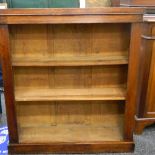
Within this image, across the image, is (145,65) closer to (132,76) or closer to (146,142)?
(132,76)

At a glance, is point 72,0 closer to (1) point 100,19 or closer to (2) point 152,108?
(1) point 100,19

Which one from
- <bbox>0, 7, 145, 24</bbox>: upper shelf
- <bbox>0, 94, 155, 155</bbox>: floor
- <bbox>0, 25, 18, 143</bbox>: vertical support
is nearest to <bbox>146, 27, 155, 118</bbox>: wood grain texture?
<bbox>0, 94, 155, 155</bbox>: floor

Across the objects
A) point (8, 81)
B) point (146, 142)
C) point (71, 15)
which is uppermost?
point (71, 15)

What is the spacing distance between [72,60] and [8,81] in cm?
49

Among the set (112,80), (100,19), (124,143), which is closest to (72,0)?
(100,19)

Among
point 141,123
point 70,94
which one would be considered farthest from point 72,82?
point 141,123

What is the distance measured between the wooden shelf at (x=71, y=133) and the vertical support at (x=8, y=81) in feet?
0.46

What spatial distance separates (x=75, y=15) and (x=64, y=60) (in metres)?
0.38

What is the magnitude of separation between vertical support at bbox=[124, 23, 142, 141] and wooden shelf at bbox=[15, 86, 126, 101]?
0.07m

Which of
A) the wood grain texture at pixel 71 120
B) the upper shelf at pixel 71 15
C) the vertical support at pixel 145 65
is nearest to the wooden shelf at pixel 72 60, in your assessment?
the vertical support at pixel 145 65

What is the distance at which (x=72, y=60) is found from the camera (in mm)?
1768

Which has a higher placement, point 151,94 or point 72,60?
point 72,60

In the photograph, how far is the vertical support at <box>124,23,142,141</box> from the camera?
1.61m

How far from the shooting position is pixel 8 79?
5.50 ft
